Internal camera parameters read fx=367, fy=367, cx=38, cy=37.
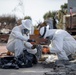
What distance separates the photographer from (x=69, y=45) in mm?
11602

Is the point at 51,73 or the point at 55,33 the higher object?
the point at 55,33

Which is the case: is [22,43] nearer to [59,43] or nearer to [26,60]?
[26,60]

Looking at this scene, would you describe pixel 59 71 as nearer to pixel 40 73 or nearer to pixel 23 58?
pixel 40 73

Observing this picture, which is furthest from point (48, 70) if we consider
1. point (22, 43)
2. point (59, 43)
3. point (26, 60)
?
point (22, 43)

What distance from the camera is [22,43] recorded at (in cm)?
1182

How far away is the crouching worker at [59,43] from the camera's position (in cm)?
1123

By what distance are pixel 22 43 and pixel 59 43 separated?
1300 millimetres

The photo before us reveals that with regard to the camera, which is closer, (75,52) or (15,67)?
(15,67)

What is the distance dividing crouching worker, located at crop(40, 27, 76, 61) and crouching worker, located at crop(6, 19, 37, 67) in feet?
2.41

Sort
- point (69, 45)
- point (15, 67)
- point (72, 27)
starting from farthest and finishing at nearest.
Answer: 1. point (72, 27)
2. point (69, 45)
3. point (15, 67)

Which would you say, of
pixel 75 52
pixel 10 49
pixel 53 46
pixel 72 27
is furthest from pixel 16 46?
pixel 72 27

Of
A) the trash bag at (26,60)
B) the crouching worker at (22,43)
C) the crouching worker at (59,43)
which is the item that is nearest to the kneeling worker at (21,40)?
the crouching worker at (22,43)

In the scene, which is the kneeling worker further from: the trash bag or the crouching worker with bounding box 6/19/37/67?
the trash bag

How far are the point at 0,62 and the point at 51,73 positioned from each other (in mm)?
2344
